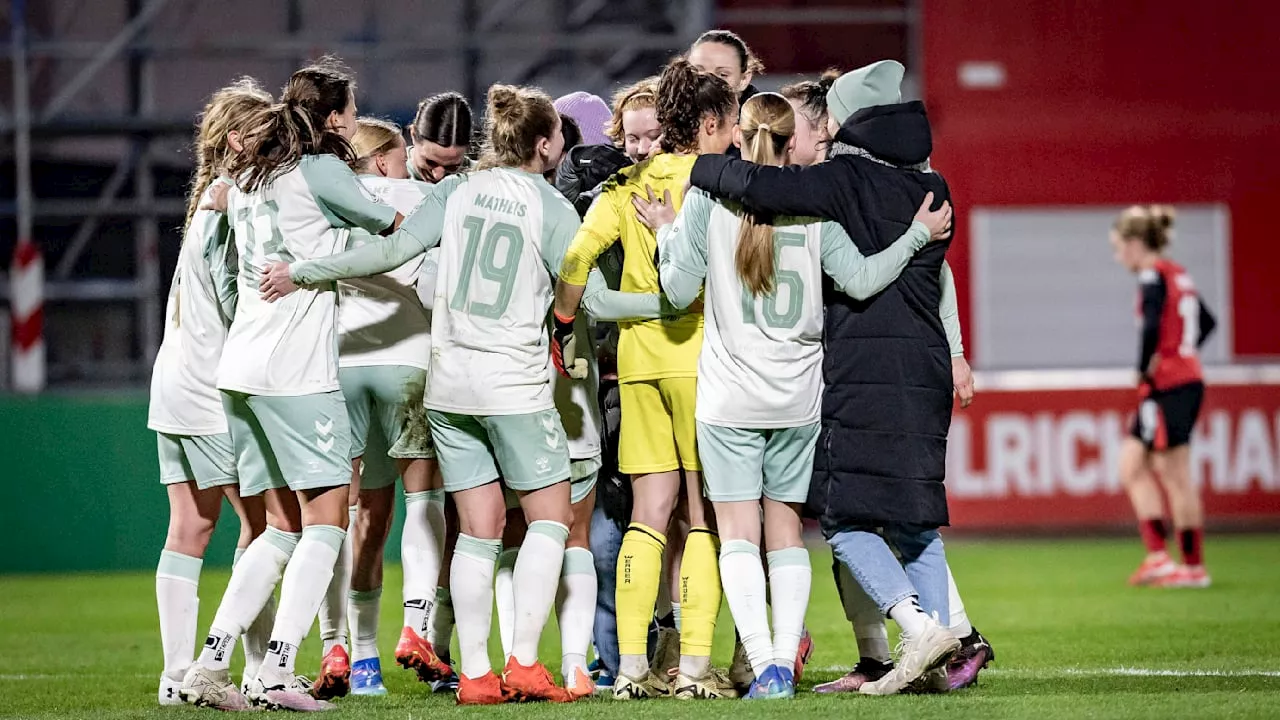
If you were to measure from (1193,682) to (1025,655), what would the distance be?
1064mm

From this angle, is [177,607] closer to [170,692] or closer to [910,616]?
[170,692]

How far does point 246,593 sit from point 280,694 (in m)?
0.31

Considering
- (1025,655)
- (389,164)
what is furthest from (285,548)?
(1025,655)

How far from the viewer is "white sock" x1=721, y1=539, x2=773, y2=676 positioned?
202 inches

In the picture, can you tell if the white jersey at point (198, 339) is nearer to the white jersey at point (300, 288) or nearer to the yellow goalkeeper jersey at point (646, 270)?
the white jersey at point (300, 288)

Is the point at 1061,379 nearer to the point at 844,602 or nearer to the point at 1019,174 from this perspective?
the point at 1019,174

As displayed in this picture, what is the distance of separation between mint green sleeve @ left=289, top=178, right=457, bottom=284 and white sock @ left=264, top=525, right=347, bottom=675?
2.50 ft

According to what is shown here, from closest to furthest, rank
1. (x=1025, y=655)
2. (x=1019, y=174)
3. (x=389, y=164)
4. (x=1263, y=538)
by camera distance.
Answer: (x=389, y=164) → (x=1025, y=655) → (x=1263, y=538) → (x=1019, y=174)

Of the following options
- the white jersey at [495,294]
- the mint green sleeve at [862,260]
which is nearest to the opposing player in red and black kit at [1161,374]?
the mint green sleeve at [862,260]

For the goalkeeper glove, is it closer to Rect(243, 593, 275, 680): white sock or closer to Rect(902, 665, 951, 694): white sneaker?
Rect(243, 593, 275, 680): white sock

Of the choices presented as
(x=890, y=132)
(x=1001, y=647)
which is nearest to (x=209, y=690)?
(x=890, y=132)

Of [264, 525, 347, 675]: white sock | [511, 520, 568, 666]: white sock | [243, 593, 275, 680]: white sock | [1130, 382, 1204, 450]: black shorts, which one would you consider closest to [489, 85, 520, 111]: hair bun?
[511, 520, 568, 666]: white sock

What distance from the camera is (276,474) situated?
538cm

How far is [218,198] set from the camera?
546 centimetres
